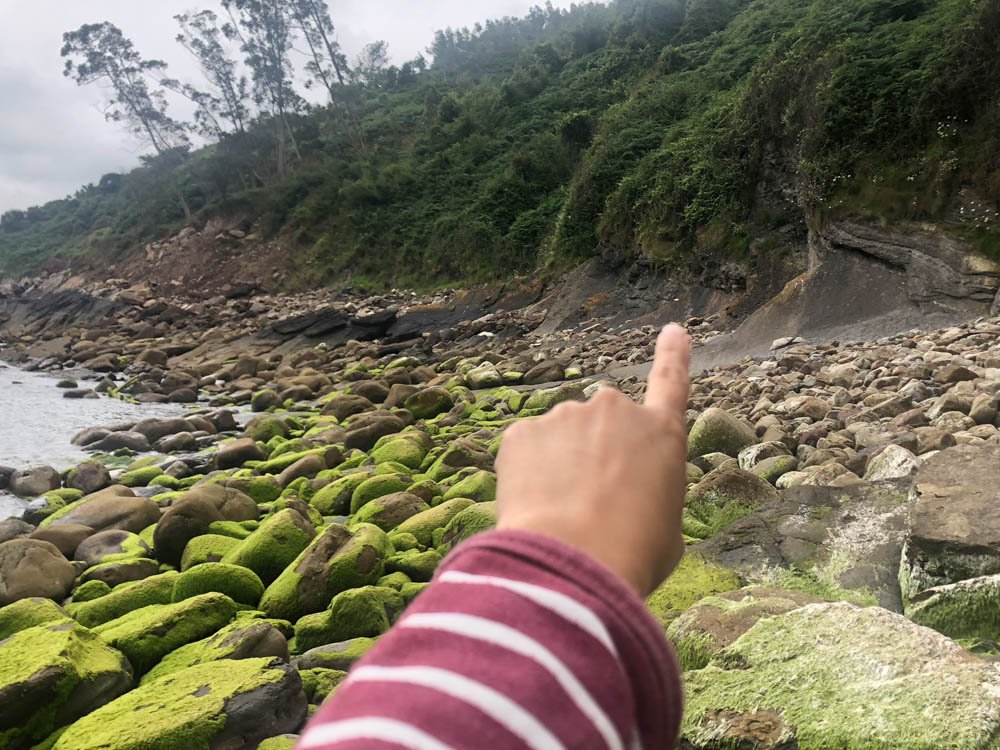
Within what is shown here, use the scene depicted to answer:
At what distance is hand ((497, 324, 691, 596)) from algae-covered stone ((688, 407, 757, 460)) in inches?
196

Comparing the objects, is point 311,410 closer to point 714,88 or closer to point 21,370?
point 714,88

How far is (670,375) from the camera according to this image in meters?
1.05

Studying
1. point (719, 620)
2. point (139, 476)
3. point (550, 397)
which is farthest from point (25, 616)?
point (550, 397)

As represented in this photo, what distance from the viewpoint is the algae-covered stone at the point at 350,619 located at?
12.5ft

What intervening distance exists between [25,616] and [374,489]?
2.94 m

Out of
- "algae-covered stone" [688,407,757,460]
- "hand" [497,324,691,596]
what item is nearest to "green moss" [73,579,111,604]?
"algae-covered stone" [688,407,757,460]

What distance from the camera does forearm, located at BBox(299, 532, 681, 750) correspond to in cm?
57

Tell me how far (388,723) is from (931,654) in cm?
191

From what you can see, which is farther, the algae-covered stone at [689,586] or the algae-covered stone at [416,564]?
the algae-covered stone at [416,564]

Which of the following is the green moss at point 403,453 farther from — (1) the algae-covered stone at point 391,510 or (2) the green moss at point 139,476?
(2) the green moss at point 139,476

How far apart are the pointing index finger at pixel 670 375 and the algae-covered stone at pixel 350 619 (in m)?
3.19

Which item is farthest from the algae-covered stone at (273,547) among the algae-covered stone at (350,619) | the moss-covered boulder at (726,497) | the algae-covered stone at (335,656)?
the moss-covered boulder at (726,497)

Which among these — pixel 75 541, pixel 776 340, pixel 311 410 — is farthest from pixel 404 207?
pixel 75 541

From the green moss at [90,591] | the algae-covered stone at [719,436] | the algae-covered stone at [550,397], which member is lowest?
the algae-covered stone at [550,397]
